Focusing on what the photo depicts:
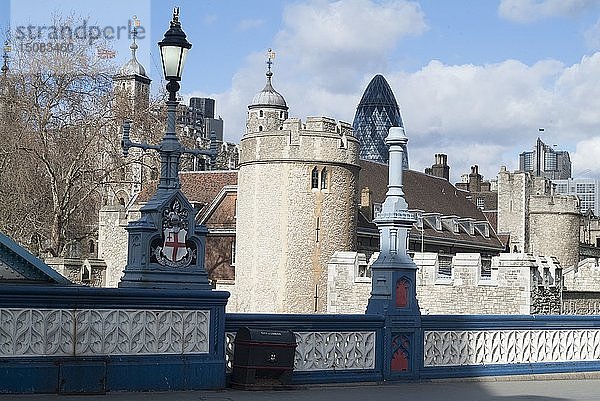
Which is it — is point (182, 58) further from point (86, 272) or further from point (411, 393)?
point (86, 272)

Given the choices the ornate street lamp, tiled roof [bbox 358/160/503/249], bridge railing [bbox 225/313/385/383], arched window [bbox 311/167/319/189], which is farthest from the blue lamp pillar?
tiled roof [bbox 358/160/503/249]

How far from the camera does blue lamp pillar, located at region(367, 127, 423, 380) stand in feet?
48.7

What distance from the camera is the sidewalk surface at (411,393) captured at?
39.6 feet

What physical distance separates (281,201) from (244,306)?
485 centimetres

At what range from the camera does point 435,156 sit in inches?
3514

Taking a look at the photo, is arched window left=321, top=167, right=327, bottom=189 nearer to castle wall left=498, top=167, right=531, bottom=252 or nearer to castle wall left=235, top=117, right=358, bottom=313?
castle wall left=235, top=117, right=358, bottom=313

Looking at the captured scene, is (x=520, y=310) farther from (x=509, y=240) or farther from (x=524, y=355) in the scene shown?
(x=509, y=240)

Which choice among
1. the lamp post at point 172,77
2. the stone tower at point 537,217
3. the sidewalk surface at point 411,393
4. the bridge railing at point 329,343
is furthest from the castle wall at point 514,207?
the lamp post at point 172,77

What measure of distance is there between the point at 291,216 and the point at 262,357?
3335 cm

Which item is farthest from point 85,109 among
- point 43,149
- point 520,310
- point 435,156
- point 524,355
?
point 435,156

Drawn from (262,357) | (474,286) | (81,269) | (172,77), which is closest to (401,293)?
(262,357)

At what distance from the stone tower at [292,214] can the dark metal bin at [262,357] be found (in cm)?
3263

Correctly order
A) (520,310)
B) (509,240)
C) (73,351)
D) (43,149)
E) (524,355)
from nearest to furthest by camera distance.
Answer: (73,351)
(524,355)
(520,310)
(43,149)
(509,240)

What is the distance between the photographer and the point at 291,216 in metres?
46.5
